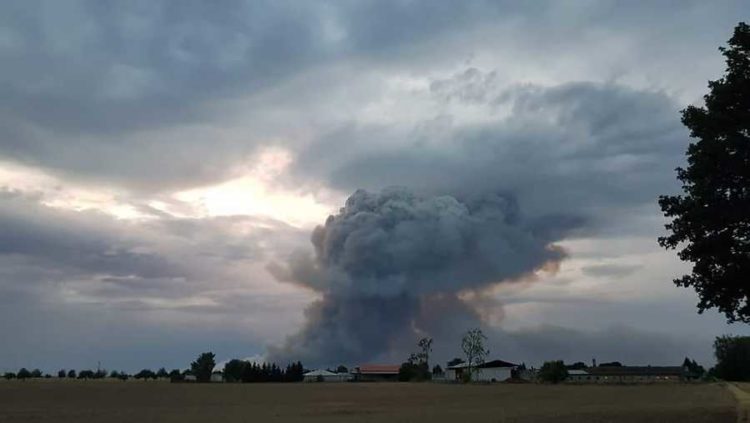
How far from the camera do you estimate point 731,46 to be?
102ft

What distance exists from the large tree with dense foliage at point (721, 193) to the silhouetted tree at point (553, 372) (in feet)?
531

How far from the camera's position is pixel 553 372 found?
192 metres

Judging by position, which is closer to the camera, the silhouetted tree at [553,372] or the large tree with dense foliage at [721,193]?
the large tree with dense foliage at [721,193]

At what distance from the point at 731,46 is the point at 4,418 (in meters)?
51.8

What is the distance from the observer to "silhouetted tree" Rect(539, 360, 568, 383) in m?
191

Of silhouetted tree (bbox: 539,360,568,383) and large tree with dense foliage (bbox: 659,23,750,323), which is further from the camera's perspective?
silhouetted tree (bbox: 539,360,568,383)

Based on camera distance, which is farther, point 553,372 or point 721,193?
point 553,372

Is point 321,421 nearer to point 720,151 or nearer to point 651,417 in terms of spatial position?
point 651,417

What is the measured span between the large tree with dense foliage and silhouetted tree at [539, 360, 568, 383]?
531 ft

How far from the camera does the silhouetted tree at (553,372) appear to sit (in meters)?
191

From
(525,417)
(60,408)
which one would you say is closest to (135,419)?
(60,408)

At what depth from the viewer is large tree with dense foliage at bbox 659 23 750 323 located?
2972cm

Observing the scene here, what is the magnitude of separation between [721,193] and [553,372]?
169 metres

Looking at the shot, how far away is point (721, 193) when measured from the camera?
98.5ft
